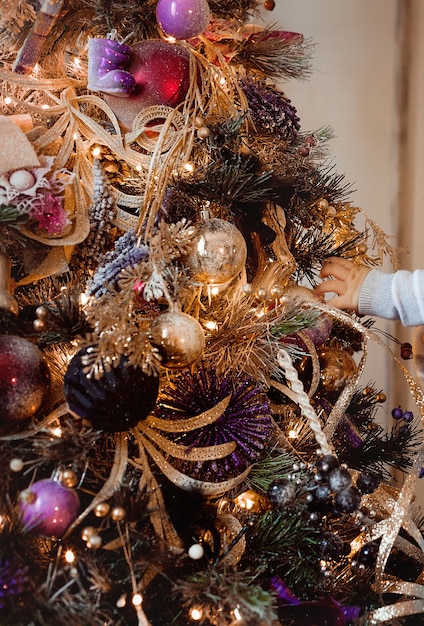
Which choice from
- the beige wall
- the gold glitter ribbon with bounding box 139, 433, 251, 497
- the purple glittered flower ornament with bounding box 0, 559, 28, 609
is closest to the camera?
the purple glittered flower ornament with bounding box 0, 559, 28, 609

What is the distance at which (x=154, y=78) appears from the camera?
596 mm

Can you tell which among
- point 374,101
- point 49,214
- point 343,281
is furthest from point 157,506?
point 374,101

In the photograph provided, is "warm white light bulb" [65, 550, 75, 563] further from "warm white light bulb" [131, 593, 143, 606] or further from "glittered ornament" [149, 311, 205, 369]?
"glittered ornament" [149, 311, 205, 369]

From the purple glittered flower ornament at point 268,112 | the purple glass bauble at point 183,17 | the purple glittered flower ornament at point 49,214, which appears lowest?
the purple glittered flower ornament at point 49,214

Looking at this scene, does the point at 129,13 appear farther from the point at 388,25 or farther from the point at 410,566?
the point at 388,25

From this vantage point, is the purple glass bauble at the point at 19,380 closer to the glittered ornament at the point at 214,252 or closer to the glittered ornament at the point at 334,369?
the glittered ornament at the point at 214,252

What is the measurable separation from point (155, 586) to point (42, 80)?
1.60ft

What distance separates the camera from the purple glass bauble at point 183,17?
596 millimetres

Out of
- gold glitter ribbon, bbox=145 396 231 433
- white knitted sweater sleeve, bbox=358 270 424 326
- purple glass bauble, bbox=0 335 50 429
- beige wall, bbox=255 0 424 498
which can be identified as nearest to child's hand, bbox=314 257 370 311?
white knitted sweater sleeve, bbox=358 270 424 326

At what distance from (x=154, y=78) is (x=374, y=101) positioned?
0.83 m

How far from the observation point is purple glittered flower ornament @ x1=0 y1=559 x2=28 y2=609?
0.41 meters

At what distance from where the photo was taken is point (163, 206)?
58cm

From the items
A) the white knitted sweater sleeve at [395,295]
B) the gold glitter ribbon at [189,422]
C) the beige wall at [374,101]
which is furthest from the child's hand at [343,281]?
the beige wall at [374,101]

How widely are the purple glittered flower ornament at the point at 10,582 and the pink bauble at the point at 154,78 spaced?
421 mm
